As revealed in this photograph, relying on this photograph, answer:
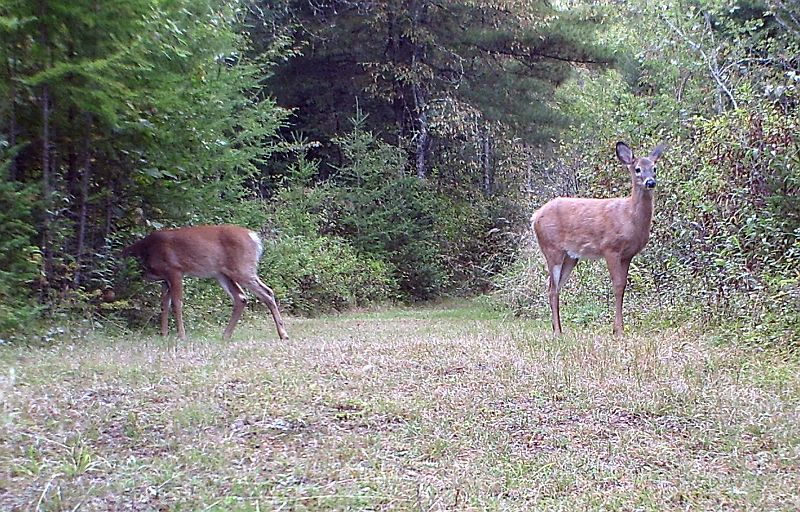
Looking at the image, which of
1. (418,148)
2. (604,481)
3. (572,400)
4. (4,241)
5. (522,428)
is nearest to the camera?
(604,481)

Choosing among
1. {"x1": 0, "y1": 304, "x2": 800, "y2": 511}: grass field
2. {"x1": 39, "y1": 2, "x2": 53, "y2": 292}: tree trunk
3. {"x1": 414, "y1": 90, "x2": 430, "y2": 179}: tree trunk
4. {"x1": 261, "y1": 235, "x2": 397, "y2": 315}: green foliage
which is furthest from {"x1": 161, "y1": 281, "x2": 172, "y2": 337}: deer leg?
{"x1": 414, "y1": 90, "x2": 430, "y2": 179}: tree trunk

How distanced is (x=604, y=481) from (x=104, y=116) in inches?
243

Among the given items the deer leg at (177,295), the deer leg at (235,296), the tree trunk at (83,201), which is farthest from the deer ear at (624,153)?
the tree trunk at (83,201)

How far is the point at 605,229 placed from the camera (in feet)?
30.7

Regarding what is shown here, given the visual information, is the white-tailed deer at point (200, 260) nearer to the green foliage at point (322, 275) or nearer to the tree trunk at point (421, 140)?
the green foliage at point (322, 275)

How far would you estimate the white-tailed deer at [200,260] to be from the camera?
9.13 m

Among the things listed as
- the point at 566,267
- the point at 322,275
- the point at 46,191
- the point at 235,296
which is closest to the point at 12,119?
the point at 46,191

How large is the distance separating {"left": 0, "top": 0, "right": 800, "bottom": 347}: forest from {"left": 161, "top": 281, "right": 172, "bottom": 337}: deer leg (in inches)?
11.4

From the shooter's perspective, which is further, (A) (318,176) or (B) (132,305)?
(A) (318,176)

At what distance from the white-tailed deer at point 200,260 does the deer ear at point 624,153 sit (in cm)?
408

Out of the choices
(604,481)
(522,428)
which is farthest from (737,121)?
(604,481)

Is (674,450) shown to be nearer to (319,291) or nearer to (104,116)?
(104,116)

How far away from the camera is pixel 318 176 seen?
→ 2023 centimetres

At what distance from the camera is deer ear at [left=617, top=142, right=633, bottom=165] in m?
9.13
